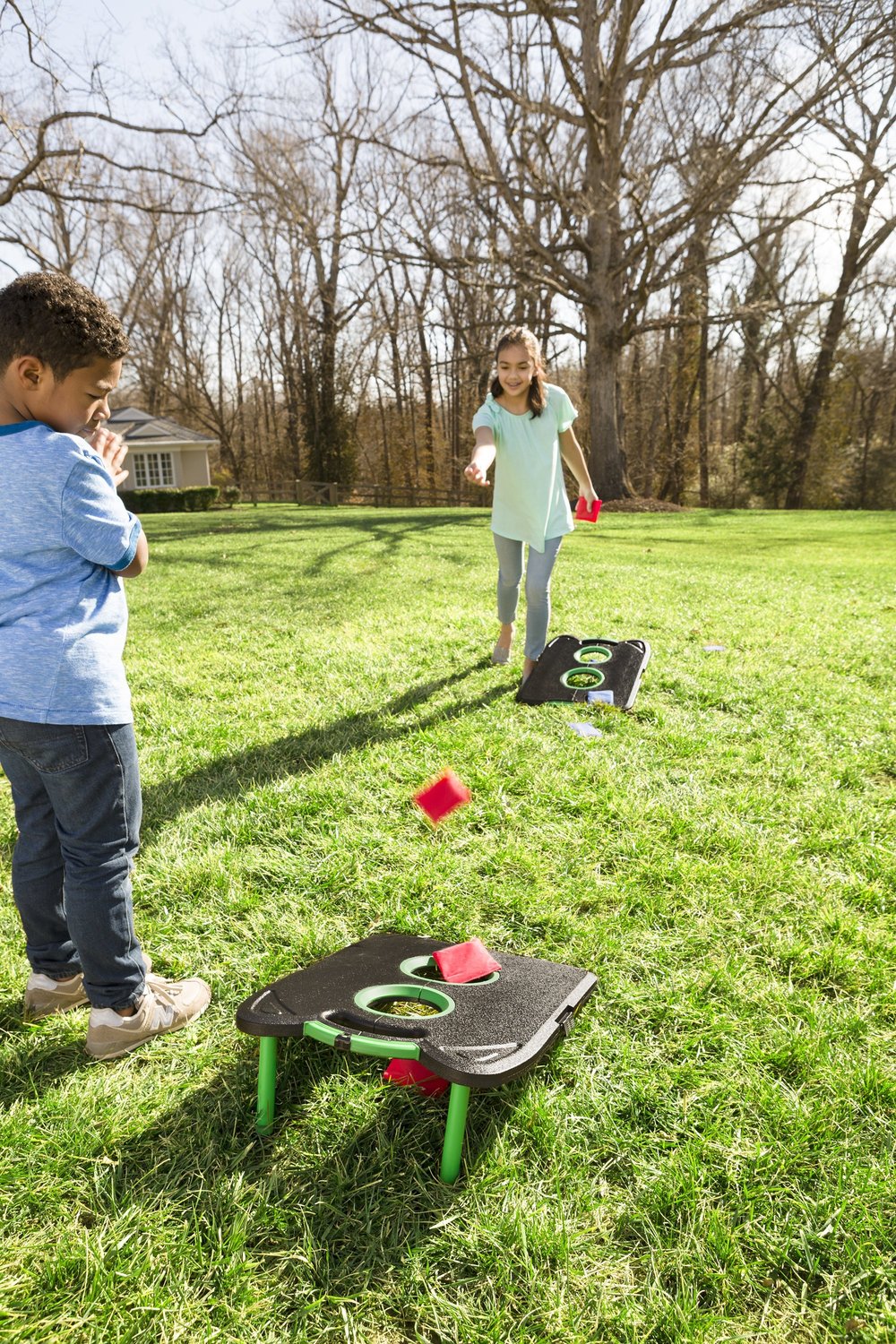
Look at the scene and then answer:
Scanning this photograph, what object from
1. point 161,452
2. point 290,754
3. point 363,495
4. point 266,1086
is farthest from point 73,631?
point 161,452

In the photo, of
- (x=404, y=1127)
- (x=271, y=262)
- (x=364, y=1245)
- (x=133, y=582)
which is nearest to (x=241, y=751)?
(x=404, y=1127)

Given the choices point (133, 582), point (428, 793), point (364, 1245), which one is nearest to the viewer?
point (364, 1245)

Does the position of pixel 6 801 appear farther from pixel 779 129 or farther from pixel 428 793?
pixel 779 129

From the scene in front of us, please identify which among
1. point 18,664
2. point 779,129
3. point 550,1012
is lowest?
point 550,1012

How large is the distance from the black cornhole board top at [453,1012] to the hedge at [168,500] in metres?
27.3

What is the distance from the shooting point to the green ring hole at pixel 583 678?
445cm

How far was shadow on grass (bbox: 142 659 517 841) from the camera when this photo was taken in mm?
3373

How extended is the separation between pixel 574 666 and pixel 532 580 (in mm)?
544

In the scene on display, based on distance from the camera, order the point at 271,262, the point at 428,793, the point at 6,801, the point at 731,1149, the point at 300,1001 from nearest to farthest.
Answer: the point at 731,1149 → the point at 300,1001 → the point at 428,793 → the point at 6,801 → the point at 271,262

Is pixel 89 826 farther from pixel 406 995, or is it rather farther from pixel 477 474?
pixel 477 474

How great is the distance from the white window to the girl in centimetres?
3247

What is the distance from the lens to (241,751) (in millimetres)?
3857

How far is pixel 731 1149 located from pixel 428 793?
176 cm

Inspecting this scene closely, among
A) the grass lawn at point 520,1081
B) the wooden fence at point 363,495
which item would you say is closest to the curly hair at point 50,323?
the grass lawn at point 520,1081
